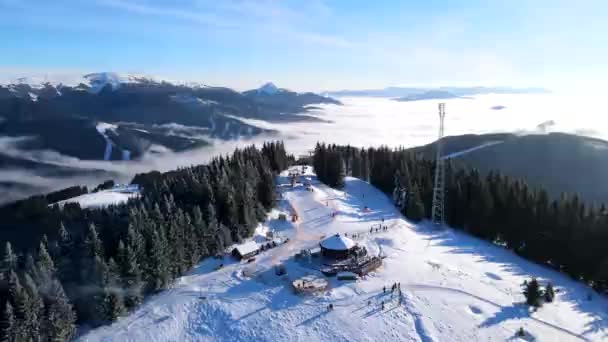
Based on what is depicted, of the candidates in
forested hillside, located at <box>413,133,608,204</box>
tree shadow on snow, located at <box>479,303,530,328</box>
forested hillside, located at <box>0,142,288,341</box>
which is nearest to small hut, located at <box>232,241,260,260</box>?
forested hillside, located at <box>0,142,288,341</box>

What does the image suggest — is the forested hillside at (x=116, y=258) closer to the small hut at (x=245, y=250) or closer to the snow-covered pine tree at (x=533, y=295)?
the small hut at (x=245, y=250)

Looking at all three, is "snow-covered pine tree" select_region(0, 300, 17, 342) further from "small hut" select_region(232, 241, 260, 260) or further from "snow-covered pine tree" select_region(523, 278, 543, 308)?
"snow-covered pine tree" select_region(523, 278, 543, 308)

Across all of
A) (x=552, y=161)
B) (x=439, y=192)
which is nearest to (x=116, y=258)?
(x=439, y=192)

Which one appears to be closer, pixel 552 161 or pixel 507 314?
pixel 507 314

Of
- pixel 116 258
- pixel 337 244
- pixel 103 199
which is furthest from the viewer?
pixel 103 199

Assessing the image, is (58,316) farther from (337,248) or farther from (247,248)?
(337,248)
